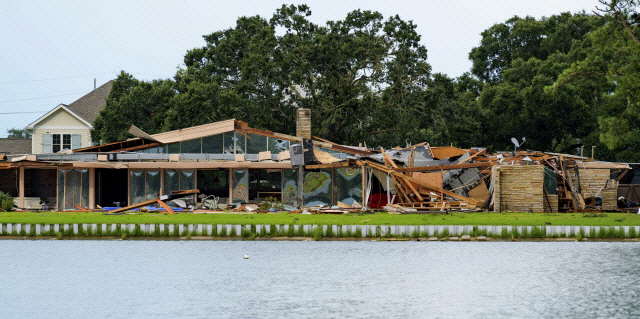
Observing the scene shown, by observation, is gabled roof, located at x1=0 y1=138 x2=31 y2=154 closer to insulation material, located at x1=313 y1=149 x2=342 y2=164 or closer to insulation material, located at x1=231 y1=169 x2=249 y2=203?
insulation material, located at x1=231 y1=169 x2=249 y2=203

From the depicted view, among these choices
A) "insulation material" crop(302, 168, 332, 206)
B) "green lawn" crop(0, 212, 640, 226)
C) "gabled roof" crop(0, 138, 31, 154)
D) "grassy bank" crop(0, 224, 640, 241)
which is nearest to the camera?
"grassy bank" crop(0, 224, 640, 241)

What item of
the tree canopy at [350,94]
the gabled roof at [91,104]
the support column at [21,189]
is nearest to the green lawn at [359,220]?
the support column at [21,189]

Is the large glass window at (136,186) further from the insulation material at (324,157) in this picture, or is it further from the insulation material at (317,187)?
the insulation material at (324,157)

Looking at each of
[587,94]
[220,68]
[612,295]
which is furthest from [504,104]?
[612,295]

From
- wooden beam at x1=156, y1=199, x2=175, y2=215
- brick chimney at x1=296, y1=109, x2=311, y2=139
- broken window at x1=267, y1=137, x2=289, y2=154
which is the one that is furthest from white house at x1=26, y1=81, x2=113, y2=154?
wooden beam at x1=156, y1=199, x2=175, y2=215

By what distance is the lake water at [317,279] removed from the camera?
14.3 m

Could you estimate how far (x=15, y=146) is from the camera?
5528cm

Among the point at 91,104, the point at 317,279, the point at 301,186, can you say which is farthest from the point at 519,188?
the point at 91,104

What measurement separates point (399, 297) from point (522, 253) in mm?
7144

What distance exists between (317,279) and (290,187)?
1899 centimetres

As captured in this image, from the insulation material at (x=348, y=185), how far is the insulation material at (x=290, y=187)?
2.06m

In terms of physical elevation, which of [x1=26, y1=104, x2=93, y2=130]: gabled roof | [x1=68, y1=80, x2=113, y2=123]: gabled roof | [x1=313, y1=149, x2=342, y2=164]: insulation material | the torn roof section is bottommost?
[x1=313, y1=149, x2=342, y2=164]: insulation material

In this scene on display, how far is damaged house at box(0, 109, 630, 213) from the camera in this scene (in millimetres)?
33406

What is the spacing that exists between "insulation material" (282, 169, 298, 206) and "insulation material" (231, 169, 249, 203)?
193 cm
